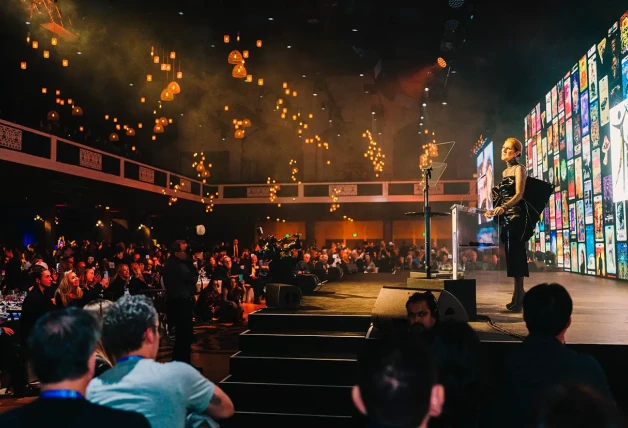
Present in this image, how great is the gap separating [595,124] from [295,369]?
9.55 meters

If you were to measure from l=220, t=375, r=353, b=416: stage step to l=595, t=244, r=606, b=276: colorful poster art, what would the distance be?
345 inches

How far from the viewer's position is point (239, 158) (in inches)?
1121

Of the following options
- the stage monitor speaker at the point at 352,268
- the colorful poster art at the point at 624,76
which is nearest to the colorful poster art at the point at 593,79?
the colorful poster art at the point at 624,76

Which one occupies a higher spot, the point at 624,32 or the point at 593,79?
the point at 624,32

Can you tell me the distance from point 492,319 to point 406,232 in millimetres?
23160

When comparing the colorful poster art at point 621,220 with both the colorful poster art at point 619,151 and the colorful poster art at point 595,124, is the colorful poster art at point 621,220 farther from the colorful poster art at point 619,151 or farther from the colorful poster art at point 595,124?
the colorful poster art at point 595,124

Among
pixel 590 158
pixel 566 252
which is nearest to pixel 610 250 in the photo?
pixel 590 158

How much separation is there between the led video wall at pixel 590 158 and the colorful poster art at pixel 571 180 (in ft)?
0.06

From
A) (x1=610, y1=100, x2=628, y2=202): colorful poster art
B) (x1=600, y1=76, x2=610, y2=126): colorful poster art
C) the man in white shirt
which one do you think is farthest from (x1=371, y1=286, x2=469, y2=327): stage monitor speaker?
(x1=600, y1=76, x2=610, y2=126): colorful poster art

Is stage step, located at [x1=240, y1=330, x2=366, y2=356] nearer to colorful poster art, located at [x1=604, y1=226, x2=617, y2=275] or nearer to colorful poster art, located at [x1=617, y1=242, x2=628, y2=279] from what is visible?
colorful poster art, located at [x1=617, y1=242, x2=628, y2=279]

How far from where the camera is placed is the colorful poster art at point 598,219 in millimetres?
11577

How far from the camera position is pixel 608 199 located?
36.4ft

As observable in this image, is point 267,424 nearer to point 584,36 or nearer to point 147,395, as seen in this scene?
point 147,395

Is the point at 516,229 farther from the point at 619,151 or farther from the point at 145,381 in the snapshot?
the point at 619,151
